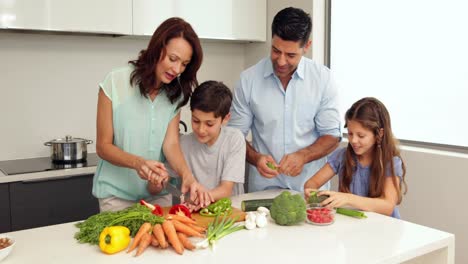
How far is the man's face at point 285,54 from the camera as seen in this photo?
2004 mm

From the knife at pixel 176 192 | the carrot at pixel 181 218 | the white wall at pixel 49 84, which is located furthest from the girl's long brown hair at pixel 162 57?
the white wall at pixel 49 84

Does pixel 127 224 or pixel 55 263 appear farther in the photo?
pixel 127 224

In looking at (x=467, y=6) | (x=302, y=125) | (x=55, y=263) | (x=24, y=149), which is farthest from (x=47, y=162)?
(x=467, y=6)

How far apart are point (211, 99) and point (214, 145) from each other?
0.23 metres

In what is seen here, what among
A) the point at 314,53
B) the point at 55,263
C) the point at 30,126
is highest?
the point at 314,53

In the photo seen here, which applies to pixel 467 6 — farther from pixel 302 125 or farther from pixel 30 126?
pixel 30 126

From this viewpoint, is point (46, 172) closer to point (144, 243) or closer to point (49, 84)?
point (49, 84)

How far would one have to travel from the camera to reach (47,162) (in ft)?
9.32

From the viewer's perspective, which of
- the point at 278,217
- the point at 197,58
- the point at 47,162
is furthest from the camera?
the point at 47,162

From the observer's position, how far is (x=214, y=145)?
6.73 ft

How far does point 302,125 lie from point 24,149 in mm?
1796

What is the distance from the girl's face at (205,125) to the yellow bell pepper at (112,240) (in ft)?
2.26

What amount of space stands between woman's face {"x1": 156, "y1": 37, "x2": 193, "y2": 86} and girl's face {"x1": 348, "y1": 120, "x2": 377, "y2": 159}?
76cm

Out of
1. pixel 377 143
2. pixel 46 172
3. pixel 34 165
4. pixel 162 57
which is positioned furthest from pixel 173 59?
pixel 34 165
